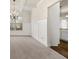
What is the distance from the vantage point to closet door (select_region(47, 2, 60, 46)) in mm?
9523

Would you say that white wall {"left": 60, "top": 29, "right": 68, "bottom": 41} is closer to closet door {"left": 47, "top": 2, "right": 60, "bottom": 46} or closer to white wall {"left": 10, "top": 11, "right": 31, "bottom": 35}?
closet door {"left": 47, "top": 2, "right": 60, "bottom": 46}

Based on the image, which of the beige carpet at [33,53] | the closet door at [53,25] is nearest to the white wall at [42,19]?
the closet door at [53,25]

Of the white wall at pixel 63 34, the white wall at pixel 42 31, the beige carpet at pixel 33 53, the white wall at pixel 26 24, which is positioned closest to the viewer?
the beige carpet at pixel 33 53

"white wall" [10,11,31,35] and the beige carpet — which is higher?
"white wall" [10,11,31,35]

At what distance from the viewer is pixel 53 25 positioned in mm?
9703

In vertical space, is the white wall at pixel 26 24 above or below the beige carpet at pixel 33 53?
above

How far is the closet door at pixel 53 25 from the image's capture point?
9523 mm

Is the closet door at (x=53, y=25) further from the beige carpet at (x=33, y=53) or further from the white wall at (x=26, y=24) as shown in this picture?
the white wall at (x=26, y=24)

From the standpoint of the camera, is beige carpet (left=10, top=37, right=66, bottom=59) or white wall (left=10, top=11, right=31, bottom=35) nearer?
beige carpet (left=10, top=37, right=66, bottom=59)

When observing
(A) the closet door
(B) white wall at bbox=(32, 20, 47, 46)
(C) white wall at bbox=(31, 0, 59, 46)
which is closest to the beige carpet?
(A) the closet door

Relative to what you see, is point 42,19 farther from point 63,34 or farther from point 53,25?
point 63,34
